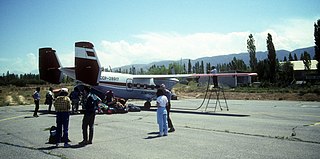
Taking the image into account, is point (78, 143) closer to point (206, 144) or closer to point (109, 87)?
point (206, 144)

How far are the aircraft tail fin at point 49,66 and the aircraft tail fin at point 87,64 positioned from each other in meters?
5.81

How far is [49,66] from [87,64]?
22.0 ft

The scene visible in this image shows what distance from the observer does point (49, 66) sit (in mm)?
22281

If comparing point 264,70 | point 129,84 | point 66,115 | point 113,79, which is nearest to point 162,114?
point 66,115

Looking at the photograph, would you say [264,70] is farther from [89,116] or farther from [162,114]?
Result: [89,116]

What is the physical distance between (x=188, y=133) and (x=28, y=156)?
597 cm

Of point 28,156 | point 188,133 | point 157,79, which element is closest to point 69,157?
point 28,156

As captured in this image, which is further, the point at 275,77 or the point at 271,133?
the point at 275,77

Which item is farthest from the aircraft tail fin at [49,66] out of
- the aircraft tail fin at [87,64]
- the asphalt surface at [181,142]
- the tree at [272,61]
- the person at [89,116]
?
the tree at [272,61]

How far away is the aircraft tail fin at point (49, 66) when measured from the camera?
22297 mm

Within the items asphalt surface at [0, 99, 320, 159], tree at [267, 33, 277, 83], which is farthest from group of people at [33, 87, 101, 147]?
tree at [267, 33, 277, 83]

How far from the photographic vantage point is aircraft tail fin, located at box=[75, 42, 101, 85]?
56.5 ft

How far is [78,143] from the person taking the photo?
9547 millimetres

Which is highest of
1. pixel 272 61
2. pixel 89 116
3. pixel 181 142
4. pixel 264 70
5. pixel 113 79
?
pixel 272 61
